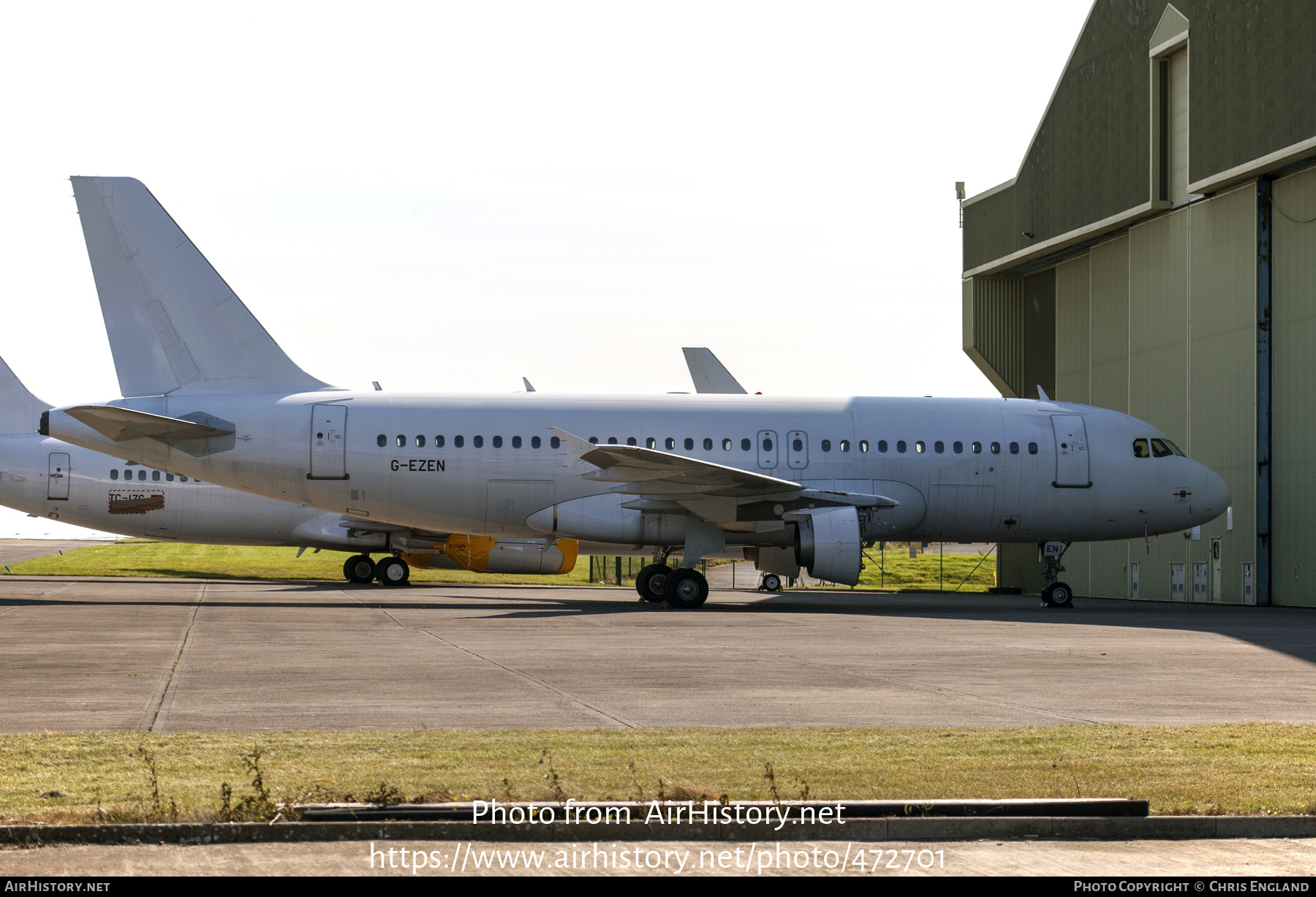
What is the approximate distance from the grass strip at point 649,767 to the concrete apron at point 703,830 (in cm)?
18

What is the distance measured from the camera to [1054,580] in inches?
1154

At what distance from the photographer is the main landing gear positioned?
121ft

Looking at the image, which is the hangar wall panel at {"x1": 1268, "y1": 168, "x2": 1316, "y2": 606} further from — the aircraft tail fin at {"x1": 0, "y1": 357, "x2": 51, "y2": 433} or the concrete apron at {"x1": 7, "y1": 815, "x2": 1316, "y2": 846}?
the aircraft tail fin at {"x1": 0, "y1": 357, "x2": 51, "y2": 433}

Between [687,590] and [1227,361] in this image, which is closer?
[687,590]

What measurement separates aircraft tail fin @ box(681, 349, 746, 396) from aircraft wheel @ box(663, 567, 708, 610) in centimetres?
1184

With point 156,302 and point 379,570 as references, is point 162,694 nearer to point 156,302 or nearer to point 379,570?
point 156,302

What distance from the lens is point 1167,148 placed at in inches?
1400

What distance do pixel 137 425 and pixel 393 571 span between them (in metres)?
12.4

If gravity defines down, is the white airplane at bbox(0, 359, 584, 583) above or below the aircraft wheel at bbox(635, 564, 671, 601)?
above

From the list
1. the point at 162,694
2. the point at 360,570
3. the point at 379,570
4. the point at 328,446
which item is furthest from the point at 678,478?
the point at 360,570

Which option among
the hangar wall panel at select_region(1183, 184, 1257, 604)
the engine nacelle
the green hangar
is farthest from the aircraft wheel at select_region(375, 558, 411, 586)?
the hangar wall panel at select_region(1183, 184, 1257, 604)

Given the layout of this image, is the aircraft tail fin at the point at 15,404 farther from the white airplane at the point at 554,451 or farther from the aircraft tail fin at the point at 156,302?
the white airplane at the point at 554,451

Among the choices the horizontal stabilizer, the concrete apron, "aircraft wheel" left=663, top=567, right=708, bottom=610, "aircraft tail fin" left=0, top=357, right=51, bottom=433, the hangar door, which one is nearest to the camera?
the concrete apron

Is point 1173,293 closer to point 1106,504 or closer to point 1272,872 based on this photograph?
point 1106,504
